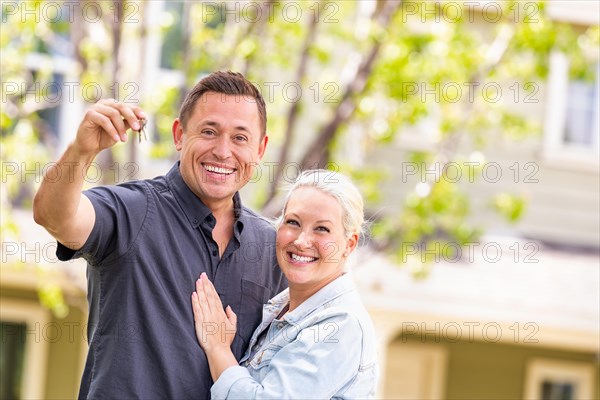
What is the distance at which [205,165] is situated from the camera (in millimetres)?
3156

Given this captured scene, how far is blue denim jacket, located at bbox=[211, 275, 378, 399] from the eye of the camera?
115 inches

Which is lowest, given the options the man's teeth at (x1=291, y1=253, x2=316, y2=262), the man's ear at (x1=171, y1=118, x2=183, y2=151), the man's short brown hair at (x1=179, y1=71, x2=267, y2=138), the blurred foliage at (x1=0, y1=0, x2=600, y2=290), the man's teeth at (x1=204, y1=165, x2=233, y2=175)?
the man's teeth at (x1=291, y1=253, x2=316, y2=262)

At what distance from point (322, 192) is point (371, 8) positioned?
4566 millimetres

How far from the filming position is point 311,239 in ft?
10.2

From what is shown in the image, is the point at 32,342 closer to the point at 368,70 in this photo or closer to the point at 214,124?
the point at 368,70

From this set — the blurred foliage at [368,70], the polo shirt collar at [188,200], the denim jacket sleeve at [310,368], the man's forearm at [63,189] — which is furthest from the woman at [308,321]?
the blurred foliage at [368,70]

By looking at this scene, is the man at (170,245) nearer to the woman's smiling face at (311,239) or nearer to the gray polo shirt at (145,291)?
the gray polo shirt at (145,291)

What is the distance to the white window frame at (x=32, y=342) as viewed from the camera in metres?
9.45

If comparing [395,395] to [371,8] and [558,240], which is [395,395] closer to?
[558,240]

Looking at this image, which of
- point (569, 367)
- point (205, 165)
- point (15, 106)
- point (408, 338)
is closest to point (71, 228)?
point (205, 165)

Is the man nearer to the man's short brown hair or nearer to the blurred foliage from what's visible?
the man's short brown hair

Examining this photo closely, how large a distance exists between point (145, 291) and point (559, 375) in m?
8.26

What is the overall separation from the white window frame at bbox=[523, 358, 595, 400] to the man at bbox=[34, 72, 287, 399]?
7.67 meters

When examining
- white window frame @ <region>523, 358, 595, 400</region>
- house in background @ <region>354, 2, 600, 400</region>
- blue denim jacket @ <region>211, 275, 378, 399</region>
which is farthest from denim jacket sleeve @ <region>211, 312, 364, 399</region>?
white window frame @ <region>523, 358, 595, 400</region>
